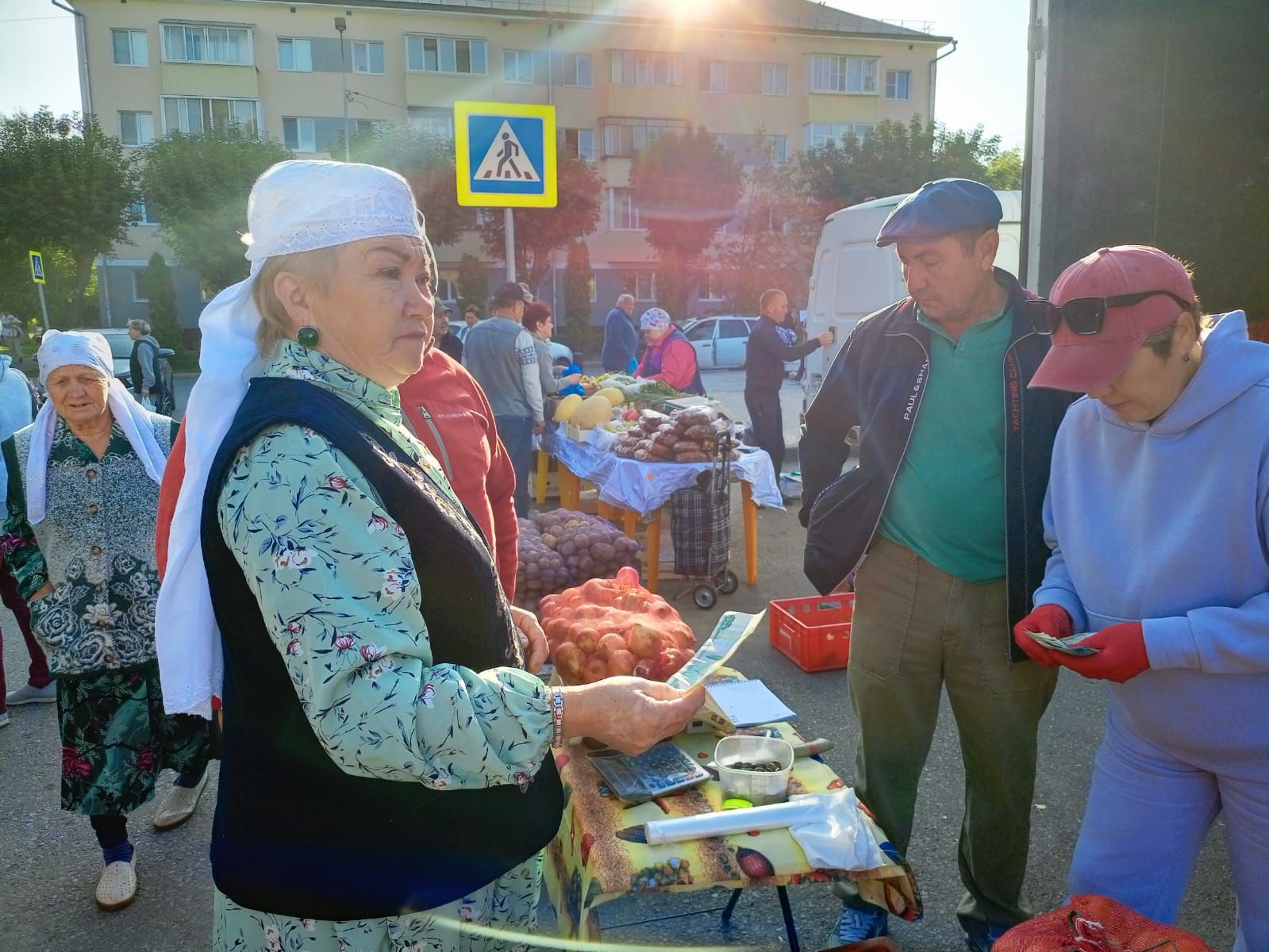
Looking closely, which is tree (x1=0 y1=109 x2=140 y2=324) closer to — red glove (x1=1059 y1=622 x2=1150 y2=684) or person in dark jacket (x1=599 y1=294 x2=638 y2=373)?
person in dark jacket (x1=599 y1=294 x2=638 y2=373)

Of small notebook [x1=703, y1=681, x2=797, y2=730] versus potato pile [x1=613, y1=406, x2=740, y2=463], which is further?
potato pile [x1=613, y1=406, x2=740, y2=463]

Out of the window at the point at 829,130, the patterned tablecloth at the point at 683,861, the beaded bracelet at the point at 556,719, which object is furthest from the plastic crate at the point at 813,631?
the window at the point at 829,130

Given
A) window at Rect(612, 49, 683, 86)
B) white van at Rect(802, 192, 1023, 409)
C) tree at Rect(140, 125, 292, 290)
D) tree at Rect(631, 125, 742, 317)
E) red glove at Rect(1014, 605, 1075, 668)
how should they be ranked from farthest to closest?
window at Rect(612, 49, 683, 86), tree at Rect(631, 125, 742, 317), tree at Rect(140, 125, 292, 290), white van at Rect(802, 192, 1023, 409), red glove at Rect(1014, 605, 1075, 668)

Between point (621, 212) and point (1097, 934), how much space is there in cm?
3624

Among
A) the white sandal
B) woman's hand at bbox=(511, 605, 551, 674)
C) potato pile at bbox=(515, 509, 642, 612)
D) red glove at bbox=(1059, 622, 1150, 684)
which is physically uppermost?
red glove at bbox=(1059, 622, 1150, 684)

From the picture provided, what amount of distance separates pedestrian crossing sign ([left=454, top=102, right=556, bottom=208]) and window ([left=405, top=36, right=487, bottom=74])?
30891 millimetres

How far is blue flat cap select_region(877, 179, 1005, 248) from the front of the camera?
231 centimetres

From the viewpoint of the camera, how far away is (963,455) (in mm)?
2449

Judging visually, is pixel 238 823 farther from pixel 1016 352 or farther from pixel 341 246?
pixel 1016 352

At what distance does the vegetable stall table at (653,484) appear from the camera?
5.76 metres

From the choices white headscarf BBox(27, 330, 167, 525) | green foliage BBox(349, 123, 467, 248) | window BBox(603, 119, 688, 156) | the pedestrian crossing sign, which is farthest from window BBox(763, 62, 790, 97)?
white headscarf BBox(27, 330, 167, 525)

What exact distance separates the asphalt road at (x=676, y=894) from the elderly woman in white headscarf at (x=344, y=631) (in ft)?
5.24

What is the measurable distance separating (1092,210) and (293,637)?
11.9ft

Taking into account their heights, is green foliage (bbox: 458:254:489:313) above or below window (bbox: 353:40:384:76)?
below
